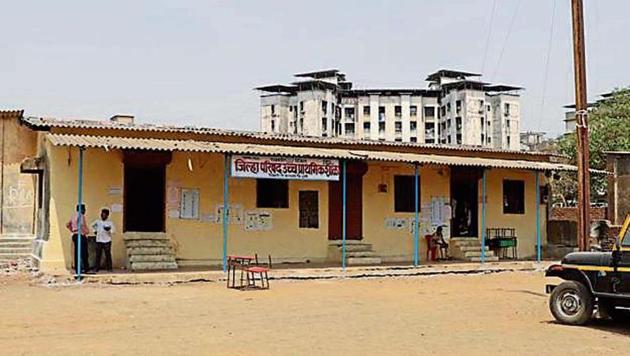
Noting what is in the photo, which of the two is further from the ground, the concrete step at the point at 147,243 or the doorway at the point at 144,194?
the doorway at the point at 144,194

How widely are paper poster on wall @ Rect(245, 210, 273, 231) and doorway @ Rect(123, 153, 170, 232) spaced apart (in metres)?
Answer: 2.28

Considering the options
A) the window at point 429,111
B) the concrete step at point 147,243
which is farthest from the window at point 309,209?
the window at point 429,111

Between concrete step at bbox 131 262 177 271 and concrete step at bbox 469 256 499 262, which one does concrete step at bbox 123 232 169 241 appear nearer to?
concrete step at bbox 131 262 177 271

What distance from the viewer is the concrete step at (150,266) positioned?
17.9 m

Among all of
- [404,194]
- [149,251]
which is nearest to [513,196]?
[404,194]

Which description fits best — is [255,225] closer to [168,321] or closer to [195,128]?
[195,128]

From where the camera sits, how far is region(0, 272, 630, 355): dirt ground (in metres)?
9.44

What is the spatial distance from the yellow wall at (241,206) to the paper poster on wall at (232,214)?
0.30 feet

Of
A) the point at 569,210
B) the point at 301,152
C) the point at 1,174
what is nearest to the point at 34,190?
the point at 1,174

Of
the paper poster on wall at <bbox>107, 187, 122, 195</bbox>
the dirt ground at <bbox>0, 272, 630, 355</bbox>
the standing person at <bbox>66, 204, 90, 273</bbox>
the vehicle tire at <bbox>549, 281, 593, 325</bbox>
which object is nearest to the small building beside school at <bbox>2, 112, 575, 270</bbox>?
the paper poster on wall at <bbox>107, 187, 122, 195</bbox>

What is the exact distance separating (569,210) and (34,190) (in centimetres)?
2163

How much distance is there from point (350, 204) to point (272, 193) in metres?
2.34

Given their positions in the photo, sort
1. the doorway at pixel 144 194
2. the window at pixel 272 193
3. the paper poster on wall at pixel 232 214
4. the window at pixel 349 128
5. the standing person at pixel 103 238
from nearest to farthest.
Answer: the standing person at pixel 103 238 → the doorway at pixel 144 194 → the paper poster on wall at pixel 232 214 → the window at pixel 272 193 → the window at pixel 349 128

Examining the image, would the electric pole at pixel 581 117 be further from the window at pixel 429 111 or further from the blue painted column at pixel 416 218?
the window at pixel 429 111
